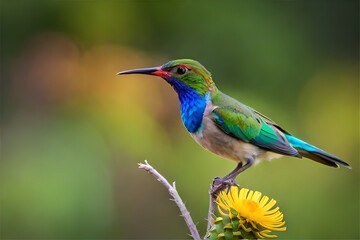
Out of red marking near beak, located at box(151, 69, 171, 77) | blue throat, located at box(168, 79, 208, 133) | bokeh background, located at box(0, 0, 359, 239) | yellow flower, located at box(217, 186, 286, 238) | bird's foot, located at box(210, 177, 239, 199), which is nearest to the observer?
yellow flower, located at box(217, 186, 286, 238)

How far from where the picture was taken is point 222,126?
276cm

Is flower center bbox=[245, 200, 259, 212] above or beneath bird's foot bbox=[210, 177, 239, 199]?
above

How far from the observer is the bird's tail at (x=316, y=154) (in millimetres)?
2715

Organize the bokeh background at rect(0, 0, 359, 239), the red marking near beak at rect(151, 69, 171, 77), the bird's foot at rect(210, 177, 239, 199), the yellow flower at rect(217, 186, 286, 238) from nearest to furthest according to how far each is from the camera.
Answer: the yellow flower at rect(217, 186, 286, 238) → the bird's foot at rect(210, 177, 239, 199) → the red marking near beak at rect(151, 69, 171, 77) → the bokeh background at rect(0, 0, 359, 239)

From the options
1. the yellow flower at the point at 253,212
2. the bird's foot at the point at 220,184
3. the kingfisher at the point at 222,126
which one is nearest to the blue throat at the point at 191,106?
the kingfisher at the point at 222,126

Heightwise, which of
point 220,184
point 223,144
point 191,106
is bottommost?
point 220,184

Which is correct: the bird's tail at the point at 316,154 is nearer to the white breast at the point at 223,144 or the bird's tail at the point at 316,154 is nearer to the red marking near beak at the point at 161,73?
the white breast at the point at 223,144

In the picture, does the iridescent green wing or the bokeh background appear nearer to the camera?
the iridescent green wing

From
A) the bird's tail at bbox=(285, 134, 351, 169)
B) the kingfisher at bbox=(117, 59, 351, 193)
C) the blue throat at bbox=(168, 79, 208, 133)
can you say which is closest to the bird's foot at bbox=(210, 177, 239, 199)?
the kingfisher at bbox=(117, 59, 351, 193)

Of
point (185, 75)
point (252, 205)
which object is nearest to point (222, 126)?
point (185, 75)

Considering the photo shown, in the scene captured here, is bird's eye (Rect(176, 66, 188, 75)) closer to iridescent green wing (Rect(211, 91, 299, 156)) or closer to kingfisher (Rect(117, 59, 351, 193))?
kingfisher (Rect(117, 59, 351, 193))

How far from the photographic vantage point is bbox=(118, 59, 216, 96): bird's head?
2.72m

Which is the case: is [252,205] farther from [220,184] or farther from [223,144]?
[223,144]

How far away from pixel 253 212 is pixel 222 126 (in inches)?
42.0
